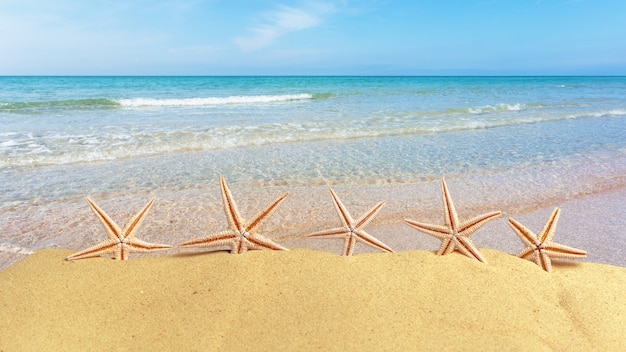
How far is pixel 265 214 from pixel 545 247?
2028 millimetres

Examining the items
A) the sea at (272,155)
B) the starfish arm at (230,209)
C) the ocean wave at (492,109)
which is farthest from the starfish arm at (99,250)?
the ocean wave at (492,109)

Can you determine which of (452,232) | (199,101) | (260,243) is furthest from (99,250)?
(199,101)

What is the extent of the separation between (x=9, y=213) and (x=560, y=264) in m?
5.56

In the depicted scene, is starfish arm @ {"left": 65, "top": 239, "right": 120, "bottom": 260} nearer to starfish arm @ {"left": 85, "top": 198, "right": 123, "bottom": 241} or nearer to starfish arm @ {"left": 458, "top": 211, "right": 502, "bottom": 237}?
starfish arm @ {"left": 85, "top": 198, "right": 123, "bottom": 241}

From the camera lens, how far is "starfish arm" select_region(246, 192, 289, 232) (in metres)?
2.78

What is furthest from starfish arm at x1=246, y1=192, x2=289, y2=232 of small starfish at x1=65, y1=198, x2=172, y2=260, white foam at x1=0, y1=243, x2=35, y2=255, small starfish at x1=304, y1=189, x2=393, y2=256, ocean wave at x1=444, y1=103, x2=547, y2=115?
ocean wave at x1=444, y1=103, x2=547, y2=115

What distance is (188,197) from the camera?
5348 mm

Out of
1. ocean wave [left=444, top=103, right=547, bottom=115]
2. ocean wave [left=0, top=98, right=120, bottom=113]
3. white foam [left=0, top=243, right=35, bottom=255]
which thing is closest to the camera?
white foam [left=0, top=243, right=35, bottom=255]

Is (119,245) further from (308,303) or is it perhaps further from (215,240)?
(308,303)

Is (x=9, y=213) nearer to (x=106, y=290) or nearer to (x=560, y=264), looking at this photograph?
(x=106, y=290)

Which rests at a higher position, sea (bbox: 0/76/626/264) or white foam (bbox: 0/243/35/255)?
sea (bbox: 0/76/626/264)

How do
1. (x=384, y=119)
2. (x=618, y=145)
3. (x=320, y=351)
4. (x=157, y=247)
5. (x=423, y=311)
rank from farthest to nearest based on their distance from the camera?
1. (x=384, y=119)
2. (x=618, y=145)
3. (x=157, y=247)
4. (x=423, y=311)
5. (x=320, y=351)

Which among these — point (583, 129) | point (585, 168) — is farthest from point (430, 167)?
point (583, 129)

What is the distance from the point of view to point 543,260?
2949 mm
